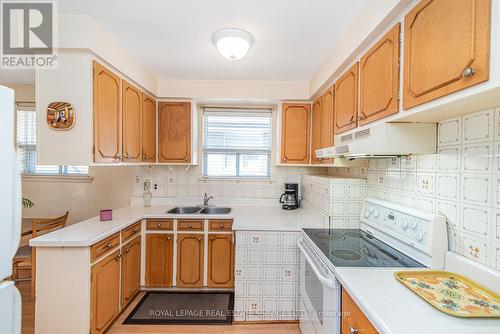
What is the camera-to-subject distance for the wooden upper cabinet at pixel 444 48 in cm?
74

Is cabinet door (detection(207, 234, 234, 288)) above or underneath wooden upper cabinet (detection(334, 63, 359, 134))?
underneath

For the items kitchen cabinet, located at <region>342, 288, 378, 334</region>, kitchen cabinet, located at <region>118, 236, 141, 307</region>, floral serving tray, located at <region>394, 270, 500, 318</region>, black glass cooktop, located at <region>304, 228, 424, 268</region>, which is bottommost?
kitchen cabinet, located at <region>118, 236, 141, 307</region>

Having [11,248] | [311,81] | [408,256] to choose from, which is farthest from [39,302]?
[311,81]

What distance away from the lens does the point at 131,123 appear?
89.3 inches

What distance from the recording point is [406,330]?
750 mm

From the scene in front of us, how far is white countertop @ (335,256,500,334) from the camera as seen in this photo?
0.76 meters

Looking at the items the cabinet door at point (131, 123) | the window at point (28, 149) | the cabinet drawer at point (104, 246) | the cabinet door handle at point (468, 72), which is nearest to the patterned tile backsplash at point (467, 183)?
the cabinet door handle at point (468, 72)

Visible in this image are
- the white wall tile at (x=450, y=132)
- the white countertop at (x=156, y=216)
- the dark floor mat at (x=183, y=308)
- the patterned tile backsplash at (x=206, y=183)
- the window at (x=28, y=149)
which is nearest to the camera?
the white wall tile at (x=450, y=132)

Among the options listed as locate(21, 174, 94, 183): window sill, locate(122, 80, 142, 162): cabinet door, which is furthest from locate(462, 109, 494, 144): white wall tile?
locate(21, 174, 94, 183): window sill

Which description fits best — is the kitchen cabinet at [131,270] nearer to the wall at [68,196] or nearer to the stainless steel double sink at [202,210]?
the stainless steel double sink at [202,210]

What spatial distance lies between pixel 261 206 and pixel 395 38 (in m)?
2.29

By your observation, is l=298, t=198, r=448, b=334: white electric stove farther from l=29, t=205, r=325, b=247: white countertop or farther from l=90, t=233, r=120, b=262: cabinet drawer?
l=90, t=233, r=120, b=262: cabinet drawer

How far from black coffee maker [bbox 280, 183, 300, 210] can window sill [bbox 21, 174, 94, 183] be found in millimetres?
2598

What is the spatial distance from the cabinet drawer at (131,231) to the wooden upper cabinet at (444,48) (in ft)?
7.70
